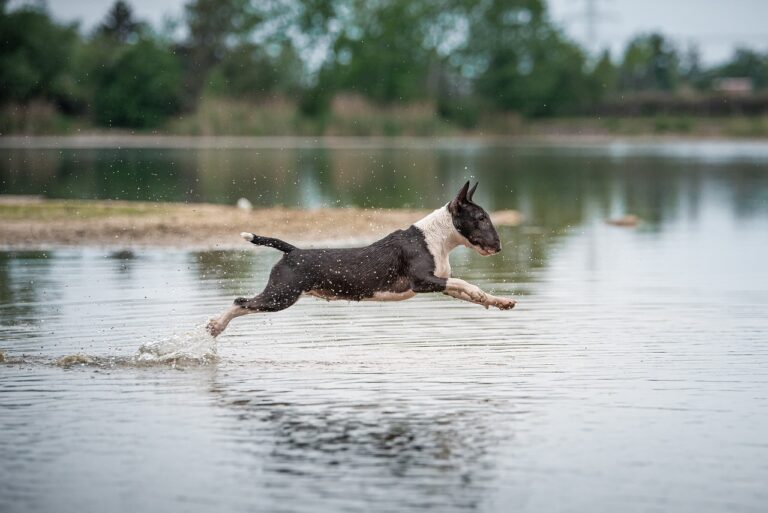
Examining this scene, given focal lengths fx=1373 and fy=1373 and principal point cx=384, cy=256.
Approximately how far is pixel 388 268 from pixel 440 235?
0.59 m

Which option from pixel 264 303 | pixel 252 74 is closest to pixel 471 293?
pixel 264 303

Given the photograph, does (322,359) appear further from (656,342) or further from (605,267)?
(605,267)

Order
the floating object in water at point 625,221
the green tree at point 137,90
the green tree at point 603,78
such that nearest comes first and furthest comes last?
the floating object in water at point 625,221 < the green tree at point 137,90 < the green tree at point 603,78

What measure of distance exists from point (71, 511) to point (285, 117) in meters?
69.3

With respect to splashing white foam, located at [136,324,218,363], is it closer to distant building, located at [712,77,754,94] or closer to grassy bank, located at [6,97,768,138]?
grassy bank, located at [6,97,768,138]

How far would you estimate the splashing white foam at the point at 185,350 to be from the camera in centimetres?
1246

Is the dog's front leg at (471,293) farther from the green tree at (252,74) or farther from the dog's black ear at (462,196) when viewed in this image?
the green tree at (252,74)

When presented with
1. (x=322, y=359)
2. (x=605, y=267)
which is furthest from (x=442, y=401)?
(x=605, y=267)

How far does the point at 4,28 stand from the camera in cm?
7394

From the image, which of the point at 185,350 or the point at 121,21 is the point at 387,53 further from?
the point at 185,350

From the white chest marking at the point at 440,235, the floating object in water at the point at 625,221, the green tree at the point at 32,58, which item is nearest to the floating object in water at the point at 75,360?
the white chest marking at the point at 440,235

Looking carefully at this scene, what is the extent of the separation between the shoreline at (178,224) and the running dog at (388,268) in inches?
395

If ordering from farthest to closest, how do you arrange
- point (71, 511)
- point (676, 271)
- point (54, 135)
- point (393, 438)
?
1. point (54, 135)
2. point (676, 271)
3. point (393, 438)
4. point (71, 511)

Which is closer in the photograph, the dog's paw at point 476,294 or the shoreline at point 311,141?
the dog's paw at point 476,294
